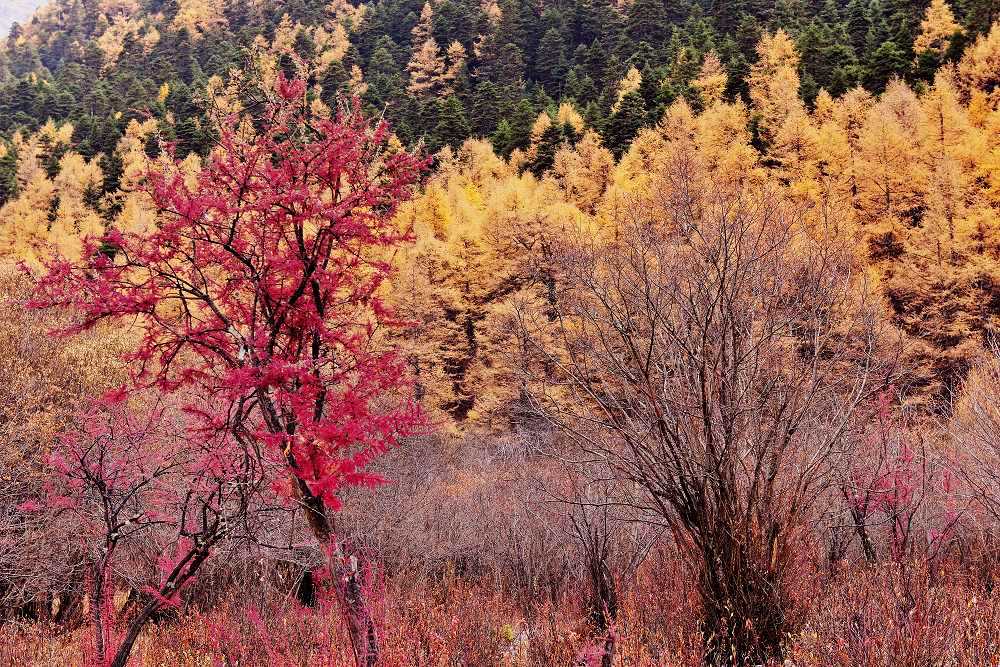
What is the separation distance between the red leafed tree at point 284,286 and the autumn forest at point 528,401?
0.13 ft

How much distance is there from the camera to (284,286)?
18.3ft

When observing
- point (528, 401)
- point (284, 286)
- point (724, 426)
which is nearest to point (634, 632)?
point (724, 426)

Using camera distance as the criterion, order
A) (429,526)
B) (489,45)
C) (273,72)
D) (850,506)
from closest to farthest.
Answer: (273,72), (850,506), (429,526), (489,45)

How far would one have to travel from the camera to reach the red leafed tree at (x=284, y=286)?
478 centimetres

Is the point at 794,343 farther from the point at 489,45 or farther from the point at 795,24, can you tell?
the point at 489,45

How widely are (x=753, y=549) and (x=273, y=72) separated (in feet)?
20.7

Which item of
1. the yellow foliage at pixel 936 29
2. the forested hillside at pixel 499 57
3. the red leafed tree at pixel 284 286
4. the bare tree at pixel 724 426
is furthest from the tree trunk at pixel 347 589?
the yellow foliage at pixel 936 29

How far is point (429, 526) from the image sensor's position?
46.3 ft

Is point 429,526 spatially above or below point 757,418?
below

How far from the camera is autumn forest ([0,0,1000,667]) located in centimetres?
453

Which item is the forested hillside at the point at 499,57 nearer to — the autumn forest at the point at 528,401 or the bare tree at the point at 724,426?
the autumn forest at the point at 528,401

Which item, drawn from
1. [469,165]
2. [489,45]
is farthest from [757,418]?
[489,45]

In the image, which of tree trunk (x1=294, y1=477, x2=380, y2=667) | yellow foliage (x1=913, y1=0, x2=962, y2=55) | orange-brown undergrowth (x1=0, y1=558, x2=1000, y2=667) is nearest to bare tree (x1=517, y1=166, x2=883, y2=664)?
orange-brown undergrowth (x1=0, y1=558, x2=1000, y2=667)

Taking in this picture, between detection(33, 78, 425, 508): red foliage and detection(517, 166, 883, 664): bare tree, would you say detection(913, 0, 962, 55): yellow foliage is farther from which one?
detection(33, 78, 425, 508): red foliage
